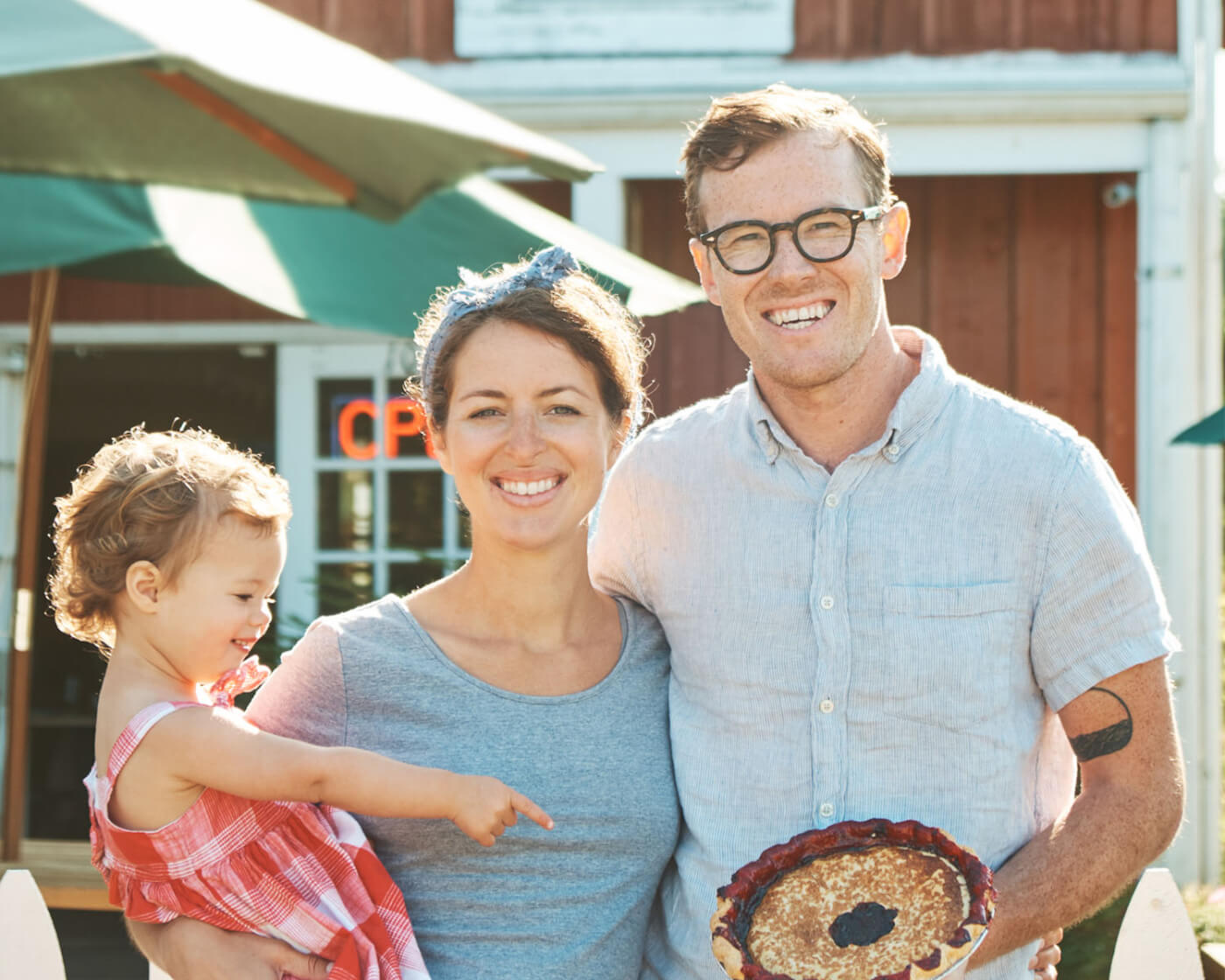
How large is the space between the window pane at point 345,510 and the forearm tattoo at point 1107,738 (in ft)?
15.2

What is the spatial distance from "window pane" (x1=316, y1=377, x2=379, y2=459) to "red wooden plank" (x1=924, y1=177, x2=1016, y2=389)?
2557mm

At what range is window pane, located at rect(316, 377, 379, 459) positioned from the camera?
6.37 meters

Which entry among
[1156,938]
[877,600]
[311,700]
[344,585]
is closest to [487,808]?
[311,700]

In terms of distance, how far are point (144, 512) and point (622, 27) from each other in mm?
4132

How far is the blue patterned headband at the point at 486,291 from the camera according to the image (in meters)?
2.25

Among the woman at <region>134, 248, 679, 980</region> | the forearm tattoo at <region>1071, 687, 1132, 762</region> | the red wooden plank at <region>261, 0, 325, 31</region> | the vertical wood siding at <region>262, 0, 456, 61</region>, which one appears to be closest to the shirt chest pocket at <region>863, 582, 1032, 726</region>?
the forearm tattoo at <region>1071, 687, 1132, 762</region>

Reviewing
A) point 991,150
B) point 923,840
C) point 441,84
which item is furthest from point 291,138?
point 991,150

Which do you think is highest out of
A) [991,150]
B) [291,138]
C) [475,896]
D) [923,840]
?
[991,150]

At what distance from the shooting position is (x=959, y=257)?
20.1 feet

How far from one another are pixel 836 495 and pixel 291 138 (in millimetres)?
1253

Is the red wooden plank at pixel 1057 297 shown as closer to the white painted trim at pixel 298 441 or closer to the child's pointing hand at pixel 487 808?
the white painted trim at pixel 298 441

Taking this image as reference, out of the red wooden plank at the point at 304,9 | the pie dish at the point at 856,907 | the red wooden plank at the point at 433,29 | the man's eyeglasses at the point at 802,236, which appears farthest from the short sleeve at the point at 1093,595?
the red wooden plank at the point at 304,9

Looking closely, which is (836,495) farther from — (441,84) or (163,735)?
(441,84)

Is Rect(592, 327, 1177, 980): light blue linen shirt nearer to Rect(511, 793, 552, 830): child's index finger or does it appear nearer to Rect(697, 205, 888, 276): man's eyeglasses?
Rect(697, 205, 888, 276): man's eyeglasses
